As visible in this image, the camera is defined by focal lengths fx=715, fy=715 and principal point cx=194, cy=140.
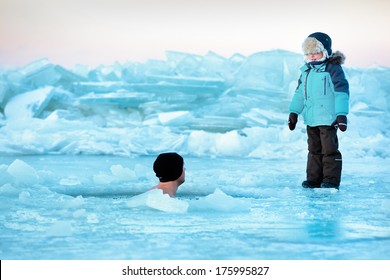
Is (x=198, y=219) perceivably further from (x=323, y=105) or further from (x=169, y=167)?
(x=323, y=105)

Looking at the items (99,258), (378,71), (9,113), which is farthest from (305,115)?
(9,113)

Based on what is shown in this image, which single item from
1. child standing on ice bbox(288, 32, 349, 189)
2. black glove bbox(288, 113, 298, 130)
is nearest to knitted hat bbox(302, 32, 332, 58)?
child standing on ice bbox(288, 32, 349, 189)

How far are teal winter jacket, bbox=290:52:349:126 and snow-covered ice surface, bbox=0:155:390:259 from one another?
298 mm

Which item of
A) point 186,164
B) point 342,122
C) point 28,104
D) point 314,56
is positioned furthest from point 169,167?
point 28,104

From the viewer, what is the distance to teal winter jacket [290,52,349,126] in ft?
9.05

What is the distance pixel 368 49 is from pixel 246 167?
1600 millimetres

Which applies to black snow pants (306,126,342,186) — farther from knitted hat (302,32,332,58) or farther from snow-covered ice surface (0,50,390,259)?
knitted hat (302,32,332,58)

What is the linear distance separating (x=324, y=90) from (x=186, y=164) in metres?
1.16

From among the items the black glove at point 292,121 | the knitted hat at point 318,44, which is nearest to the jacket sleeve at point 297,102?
the black glove at point 292,121

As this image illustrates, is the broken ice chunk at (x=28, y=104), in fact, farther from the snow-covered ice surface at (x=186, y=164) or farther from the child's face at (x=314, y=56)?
the child's face at (x=314, y=56)

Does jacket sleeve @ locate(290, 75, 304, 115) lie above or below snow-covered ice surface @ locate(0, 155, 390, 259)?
above

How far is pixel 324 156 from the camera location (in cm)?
284
